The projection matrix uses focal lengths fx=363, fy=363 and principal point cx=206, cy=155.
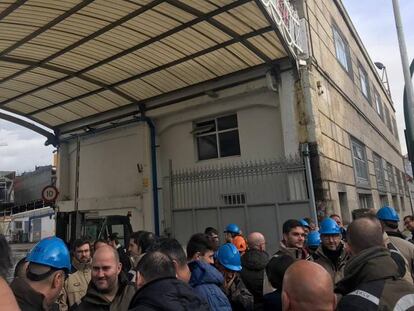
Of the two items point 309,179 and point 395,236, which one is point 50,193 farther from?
point 395,236

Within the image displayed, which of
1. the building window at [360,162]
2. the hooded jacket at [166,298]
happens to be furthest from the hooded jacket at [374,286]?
the building window at [360,162]

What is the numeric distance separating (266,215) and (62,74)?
21.1ft

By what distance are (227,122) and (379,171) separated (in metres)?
10.2

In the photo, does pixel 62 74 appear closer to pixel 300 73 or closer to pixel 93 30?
pixel 93 30

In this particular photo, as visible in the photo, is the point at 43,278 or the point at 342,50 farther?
the point at 342,50

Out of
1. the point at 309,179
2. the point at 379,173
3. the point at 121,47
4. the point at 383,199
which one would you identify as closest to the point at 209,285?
the point at 309,179

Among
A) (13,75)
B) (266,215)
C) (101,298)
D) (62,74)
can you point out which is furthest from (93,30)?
(101,298)

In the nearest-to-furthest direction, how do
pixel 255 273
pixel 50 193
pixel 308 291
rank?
pixel 308 291, pixel 255 273, pixel 50 193

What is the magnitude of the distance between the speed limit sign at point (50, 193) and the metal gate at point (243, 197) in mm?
5269

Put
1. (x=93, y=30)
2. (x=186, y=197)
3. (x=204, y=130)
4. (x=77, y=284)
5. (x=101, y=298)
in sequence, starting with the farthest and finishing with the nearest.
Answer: (x=204, y=130)
(x=186, y=197)
(x=93, y=30)
(x=77, y=284)
(x=101, y=298)

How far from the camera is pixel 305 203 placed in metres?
8.12

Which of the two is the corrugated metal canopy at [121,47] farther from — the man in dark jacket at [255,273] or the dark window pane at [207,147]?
the man in dark jacket at [255,273]

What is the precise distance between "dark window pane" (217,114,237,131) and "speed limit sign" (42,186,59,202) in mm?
6508

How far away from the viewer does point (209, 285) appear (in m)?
2.67
